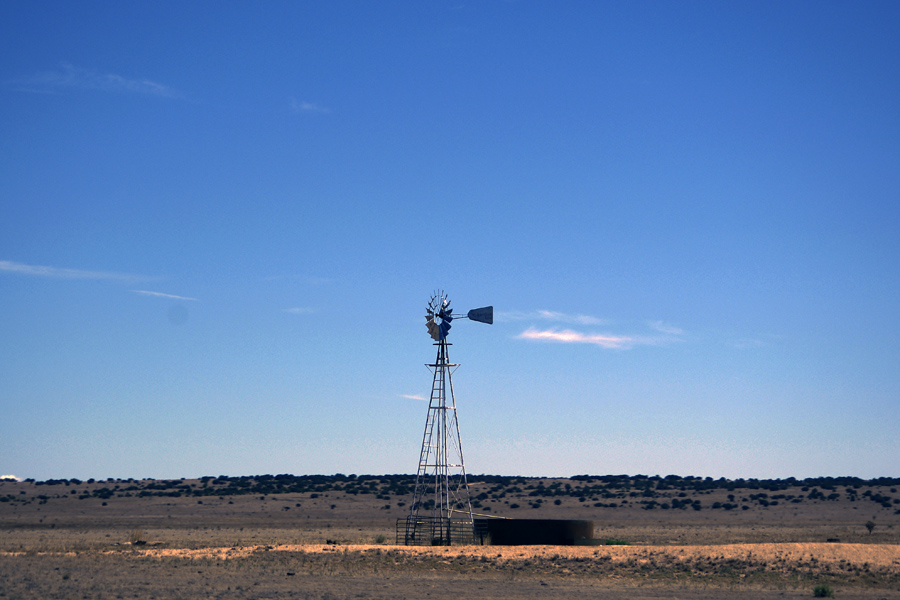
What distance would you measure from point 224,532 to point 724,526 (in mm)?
33729

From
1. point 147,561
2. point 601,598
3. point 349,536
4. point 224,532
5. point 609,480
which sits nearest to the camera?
point 601,598

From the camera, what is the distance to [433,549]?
114 feet

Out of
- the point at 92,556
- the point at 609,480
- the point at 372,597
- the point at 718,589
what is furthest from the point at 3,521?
the point at 609,480

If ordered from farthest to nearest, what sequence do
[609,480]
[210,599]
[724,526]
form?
[609,480] < [724,526] < [210,599]

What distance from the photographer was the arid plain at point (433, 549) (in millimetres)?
27219

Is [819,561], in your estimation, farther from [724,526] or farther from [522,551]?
[724,526]

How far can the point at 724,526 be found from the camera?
63.4 meters

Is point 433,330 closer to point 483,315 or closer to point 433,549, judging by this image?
point 483,315

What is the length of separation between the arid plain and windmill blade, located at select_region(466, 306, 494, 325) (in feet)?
29.3

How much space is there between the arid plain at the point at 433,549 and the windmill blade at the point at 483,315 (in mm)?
8939

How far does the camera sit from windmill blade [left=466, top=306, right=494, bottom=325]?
36.9 meters

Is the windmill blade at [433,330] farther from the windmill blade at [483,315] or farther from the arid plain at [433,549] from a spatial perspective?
the arid plain at [433,549]

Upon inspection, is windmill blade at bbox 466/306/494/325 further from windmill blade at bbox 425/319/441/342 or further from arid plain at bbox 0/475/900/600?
arid plain at bbox 0/475/900/600

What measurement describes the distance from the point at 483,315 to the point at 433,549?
369 inches
